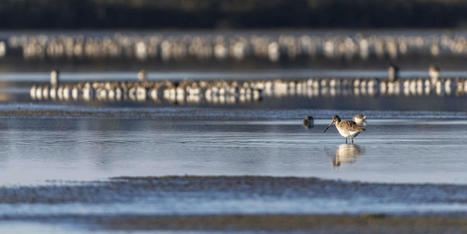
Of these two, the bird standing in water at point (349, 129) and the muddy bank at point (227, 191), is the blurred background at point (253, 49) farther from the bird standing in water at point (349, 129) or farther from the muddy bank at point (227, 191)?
the muddy bank at point (227, 191)

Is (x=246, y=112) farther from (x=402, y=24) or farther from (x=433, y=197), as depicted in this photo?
(x=402, y=24)

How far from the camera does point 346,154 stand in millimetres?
23656

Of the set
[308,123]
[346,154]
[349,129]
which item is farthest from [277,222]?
[308,123]

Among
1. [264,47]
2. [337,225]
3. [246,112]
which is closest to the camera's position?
[337,225]

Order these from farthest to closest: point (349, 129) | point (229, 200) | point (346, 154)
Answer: point (349, 129) → point (346, 154) → point (229, 200)

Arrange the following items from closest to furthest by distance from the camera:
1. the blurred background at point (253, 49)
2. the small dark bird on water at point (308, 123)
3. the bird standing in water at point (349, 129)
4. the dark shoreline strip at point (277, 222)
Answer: the dark shoreline strip at point (277, 222) → the bird standing in water at point (349, 129) → the small dark bird on water at point (308, 123) → the blurred background at point (253, 49)

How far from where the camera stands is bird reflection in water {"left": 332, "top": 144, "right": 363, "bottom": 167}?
22453mm

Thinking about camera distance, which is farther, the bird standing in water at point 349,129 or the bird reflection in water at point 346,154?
the bird standing in water at point 349,129

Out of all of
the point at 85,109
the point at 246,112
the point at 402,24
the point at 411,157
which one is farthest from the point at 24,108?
the point at 402,24

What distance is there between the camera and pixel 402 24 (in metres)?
164

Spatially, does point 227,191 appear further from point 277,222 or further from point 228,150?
point 228,150

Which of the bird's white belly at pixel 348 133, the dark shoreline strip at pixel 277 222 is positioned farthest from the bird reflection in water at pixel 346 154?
the dark shoreline strip at pixel 277 222

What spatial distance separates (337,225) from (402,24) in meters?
150

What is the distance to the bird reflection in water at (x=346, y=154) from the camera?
22.5 metres
